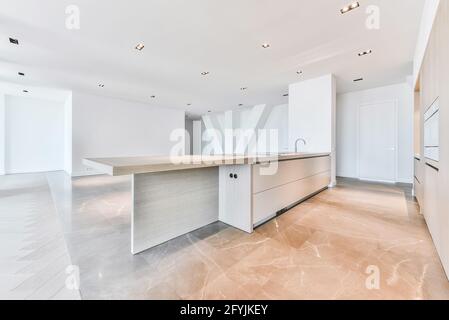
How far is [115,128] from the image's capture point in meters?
7.21

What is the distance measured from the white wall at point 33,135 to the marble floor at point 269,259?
17.9ft

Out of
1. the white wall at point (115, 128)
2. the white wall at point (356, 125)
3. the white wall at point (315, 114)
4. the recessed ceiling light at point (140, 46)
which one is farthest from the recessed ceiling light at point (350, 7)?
the white wall at point (115, 128)

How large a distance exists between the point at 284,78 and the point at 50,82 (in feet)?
20.9

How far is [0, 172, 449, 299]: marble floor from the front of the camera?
1.28 metres

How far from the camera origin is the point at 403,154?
5.23 meters

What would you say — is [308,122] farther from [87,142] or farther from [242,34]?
[87,142]

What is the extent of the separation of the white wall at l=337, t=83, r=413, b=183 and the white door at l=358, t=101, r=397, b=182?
0.42ft

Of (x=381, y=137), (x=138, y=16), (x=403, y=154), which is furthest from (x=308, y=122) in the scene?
(x=138, y=16)

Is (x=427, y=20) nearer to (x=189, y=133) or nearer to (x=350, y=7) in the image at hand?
(x=350, y=7)

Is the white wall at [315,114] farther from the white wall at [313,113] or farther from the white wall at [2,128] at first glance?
the white wall at [2,128]

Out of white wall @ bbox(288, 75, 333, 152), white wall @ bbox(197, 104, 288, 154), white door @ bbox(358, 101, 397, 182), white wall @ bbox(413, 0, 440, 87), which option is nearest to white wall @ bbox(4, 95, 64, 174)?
white wall @ bbox(197, 104, 288, 154)

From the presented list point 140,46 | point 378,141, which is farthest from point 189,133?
point 378,141

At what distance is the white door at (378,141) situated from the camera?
17.6 ft

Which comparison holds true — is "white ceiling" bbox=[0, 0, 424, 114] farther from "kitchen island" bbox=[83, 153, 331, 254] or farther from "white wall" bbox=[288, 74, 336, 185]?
"kitchen island" bbox=[83, 153, 331, 254]
